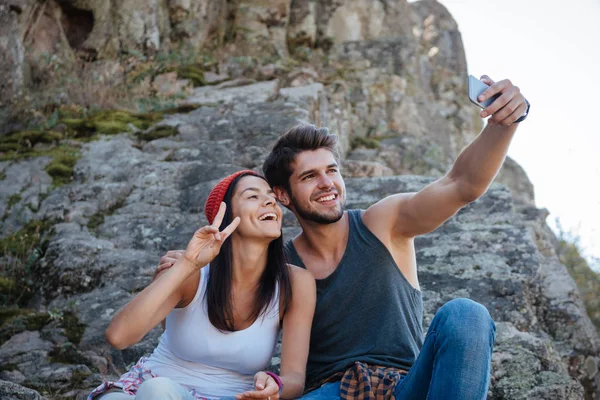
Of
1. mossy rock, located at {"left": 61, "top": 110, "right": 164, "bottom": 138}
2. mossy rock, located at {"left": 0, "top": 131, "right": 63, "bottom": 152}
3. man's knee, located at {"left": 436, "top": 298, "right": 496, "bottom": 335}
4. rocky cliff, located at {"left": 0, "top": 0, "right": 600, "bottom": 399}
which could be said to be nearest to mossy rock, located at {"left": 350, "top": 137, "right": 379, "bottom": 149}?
rocky cliff, located at {"left": 0, "top": 0, "right": 600, "bottom": 399}

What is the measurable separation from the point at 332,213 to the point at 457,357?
1013 millimetres

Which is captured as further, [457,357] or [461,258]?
[461,258]

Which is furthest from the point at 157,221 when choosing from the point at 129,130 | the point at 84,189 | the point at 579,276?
the point at 579,276

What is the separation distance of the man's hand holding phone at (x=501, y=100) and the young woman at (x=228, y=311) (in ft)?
3.43

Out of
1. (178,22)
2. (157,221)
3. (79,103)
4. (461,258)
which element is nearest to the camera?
(461,258)

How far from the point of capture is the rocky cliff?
3814mm

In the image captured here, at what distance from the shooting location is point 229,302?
2.86 meters

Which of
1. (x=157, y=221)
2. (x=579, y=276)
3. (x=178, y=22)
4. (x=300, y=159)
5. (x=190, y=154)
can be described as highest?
(x=178, y=22)

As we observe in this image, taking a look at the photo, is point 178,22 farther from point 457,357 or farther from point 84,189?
point 457,357

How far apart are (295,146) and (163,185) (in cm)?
252

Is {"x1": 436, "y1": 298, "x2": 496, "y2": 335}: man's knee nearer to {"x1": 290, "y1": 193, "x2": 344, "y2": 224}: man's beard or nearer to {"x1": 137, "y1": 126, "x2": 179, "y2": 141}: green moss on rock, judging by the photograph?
{"x1": 290, "y1": 193, "x2": 344, "y2": 224}: man's beard

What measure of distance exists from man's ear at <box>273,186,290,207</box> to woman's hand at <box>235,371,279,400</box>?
1.03 metres

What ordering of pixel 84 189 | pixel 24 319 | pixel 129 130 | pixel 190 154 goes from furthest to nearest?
pixel 129 130, pixel 190 154, pixel 84 189, pixel 24 319

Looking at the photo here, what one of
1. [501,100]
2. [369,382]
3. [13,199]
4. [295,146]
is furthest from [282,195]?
[13,199]
